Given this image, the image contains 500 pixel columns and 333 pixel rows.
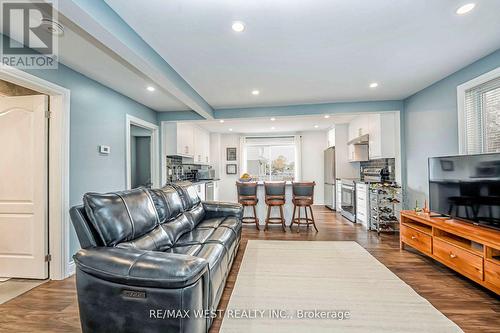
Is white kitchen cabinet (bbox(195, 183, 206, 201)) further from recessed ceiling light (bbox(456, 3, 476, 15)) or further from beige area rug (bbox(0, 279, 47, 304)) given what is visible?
recessed ceiling light (bbox(456, 3, 476, 15))

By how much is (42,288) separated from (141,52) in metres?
2.63

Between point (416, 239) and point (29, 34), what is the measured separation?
483 cm

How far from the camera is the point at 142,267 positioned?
1439 millimetres

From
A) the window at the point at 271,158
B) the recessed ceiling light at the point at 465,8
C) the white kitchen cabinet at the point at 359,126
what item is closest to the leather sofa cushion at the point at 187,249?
the recessed ceiling light at the point at 465,8

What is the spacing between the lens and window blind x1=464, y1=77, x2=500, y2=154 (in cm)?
276

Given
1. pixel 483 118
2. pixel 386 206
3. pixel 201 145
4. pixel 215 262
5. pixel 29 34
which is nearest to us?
pixel 215 262

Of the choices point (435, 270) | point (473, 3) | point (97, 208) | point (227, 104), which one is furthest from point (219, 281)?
point (227, 104)

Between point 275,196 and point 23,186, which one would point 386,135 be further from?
point 23,186

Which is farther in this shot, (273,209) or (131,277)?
(273,209)

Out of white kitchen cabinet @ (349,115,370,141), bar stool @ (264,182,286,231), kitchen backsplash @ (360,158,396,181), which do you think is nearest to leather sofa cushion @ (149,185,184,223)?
bar stool @ (264,182,286,231)

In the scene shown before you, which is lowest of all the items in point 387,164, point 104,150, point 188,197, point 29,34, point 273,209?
point 273,209

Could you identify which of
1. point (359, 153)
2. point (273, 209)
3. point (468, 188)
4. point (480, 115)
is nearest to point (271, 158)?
point (359, 153)

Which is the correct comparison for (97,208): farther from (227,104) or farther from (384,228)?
(384,228)

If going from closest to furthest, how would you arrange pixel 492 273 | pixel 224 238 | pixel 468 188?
pixel 492 273
pixel 224 238
pixel 468 188
